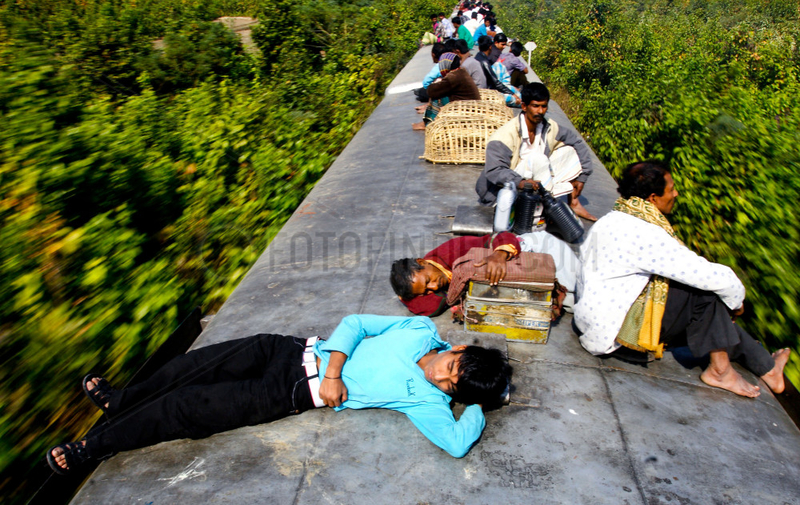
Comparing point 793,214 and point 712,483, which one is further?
point 793,214

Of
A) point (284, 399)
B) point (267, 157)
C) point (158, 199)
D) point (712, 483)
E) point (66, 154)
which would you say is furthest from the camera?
point (267, 157)

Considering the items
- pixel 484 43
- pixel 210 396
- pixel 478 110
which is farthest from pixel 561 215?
pixel 484 43

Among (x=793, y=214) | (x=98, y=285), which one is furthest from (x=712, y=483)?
(x=98, y=285)

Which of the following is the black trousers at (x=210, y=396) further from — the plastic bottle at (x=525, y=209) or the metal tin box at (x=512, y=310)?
the plastic bottle at (x=525, y=209)

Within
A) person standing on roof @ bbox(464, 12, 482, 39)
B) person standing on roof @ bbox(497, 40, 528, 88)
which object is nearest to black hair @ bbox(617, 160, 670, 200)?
person standing on roof @ bbox(497, 40, 528, 88)

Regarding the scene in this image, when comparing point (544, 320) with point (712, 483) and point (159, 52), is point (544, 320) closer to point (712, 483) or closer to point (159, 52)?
point (712, 483)

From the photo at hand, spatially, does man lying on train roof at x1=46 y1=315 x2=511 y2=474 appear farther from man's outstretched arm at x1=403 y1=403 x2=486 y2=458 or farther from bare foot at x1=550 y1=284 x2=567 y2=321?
bare foot at x1=550 y1=284 x2=567 y2=321

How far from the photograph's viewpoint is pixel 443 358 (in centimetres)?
256

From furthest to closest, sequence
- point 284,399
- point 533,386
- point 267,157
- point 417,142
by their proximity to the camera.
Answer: point 417,142 → point 267,157 → point 533,386 → point 284,399

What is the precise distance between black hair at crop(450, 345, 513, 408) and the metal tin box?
58cm

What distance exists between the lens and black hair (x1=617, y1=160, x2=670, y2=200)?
2.78 meters

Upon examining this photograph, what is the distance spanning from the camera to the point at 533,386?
111 inches

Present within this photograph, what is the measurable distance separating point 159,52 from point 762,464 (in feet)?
45.1

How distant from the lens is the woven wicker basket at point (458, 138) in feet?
19.7
